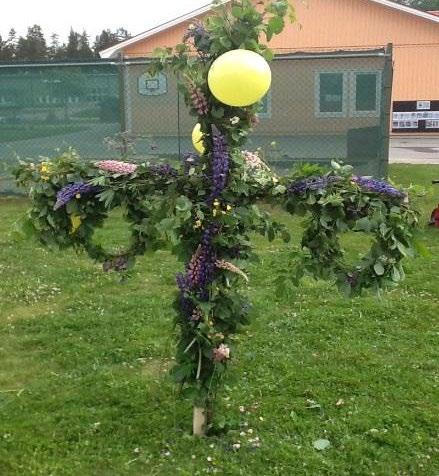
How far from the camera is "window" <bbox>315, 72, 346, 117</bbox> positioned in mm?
10555

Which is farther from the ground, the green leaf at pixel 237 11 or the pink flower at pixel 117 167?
the green leaf at pixel 237 11

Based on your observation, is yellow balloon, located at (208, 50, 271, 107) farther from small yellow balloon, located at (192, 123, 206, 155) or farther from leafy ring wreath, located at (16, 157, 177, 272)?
leafy ring wreath, located at (16, 157, 177, 272)

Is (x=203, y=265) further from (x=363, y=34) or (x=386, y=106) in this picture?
(x=363, y=34)

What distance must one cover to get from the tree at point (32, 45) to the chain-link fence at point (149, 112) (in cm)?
3489

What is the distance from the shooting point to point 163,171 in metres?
3.29

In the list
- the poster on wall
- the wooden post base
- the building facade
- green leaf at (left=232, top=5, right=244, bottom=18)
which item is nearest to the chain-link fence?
the wooden post base

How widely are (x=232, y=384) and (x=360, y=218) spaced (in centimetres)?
116

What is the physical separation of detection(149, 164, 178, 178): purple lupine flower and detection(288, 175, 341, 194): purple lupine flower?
562mm

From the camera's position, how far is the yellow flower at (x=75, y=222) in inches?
132

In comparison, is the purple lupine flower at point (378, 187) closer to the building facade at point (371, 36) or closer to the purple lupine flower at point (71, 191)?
the purple lupine flower at point (71, 191)

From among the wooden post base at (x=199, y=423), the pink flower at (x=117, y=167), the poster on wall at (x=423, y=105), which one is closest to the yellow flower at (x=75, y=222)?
the pink flower at (x=117, y=167)

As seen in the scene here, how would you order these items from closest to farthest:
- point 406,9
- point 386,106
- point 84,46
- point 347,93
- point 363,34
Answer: point 386,106 < point 347,93 < point 406,9 < point 363,34 < point 84,46

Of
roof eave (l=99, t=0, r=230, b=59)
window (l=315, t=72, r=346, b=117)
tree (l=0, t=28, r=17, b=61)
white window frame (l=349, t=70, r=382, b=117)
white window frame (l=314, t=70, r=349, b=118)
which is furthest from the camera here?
tree (l=0, t=28, r=17, b=61)

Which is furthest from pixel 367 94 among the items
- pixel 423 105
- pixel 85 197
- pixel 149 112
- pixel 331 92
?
pixel 423 105
